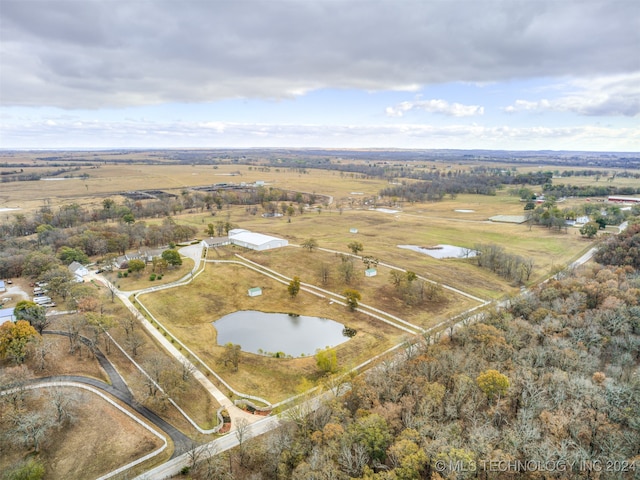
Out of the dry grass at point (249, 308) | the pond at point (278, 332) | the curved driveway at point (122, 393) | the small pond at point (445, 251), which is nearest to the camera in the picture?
the curved driveway at point (122, 393)

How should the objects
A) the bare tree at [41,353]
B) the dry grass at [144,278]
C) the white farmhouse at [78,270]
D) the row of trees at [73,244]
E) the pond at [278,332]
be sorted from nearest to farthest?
1. the bare tree at [41,353]
2. the pond at [278,332]
3. the dry grass at [144,278]
4. the row of trees at [73,244]
5. the white farmhouse at [78,270]

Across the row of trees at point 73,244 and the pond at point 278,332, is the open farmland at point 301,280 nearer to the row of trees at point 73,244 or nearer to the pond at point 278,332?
the row of trees at point 73,244

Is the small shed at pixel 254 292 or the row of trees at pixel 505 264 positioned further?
A: the row of trees at pixel 505 264

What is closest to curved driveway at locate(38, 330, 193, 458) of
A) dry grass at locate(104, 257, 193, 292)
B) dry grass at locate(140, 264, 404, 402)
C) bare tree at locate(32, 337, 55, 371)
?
bare tree at locate(32, 337, 55, 371)

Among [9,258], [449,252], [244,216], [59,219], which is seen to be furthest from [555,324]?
[59,219]

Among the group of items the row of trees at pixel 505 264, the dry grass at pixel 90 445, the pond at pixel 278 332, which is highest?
the row of trees at pixel 505 264

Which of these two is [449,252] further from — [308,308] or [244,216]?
[244,216]

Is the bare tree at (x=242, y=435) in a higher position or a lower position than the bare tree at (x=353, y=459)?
lower

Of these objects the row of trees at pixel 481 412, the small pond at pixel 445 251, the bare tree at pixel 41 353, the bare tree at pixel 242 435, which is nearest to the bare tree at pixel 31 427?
the bare tree at pixel 41 353
